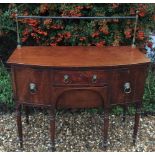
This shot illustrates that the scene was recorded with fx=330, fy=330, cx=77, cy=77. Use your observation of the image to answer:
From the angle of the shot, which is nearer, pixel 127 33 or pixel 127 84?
pixel 127 84

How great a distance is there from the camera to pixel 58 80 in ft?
7.54

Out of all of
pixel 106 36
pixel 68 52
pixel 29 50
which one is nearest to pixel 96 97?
pixel 68 52

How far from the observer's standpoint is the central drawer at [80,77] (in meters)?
2.27

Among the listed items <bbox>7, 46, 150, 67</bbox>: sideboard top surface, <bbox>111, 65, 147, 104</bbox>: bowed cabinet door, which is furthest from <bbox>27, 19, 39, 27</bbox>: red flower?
<bbox>111, 65, 147, 104</bbox>: bowed cabinet door

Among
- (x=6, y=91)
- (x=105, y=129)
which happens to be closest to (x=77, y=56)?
(x=105, y=129)

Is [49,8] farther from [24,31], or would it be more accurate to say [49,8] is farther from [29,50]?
[29,50]

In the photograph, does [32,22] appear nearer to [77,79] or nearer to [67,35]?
[67,35]

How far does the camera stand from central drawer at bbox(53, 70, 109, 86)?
2271 mm

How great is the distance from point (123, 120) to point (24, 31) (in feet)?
4.19

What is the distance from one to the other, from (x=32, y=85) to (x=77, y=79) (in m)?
0.32

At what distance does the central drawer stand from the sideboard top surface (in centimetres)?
5

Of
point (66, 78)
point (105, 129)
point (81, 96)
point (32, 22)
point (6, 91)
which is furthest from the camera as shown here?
point (6, 91)

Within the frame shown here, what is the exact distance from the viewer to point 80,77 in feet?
7.50

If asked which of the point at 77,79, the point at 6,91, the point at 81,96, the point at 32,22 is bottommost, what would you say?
the point at 6,91
